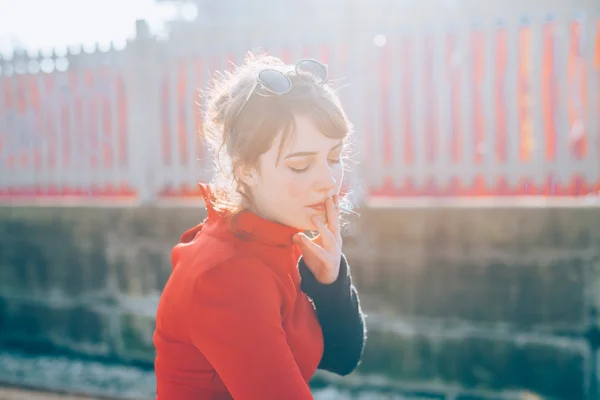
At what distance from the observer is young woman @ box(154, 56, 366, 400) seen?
1.06 metres

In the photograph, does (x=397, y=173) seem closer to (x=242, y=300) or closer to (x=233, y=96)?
(x=233, y=96)

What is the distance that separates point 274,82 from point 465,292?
103 inches

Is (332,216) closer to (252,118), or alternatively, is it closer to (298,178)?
(298,178)

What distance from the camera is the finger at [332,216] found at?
4.37ft

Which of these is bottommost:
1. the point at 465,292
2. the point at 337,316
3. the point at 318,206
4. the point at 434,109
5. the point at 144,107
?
the point at 465,292

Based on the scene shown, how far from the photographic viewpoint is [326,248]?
4.50 ft

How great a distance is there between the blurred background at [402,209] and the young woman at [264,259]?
2.23 meters

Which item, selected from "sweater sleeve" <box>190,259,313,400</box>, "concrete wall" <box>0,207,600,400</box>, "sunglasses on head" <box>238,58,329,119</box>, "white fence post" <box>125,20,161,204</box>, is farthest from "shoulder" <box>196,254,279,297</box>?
"white fence post" <box>125,20,161,204</box>

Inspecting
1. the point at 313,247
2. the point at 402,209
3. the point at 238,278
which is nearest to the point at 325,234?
the point at 313,247

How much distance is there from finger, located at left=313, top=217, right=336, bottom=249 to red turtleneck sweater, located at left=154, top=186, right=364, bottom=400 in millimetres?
54

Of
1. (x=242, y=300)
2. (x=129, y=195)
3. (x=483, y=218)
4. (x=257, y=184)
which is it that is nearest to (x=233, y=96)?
(x=257, y=184)

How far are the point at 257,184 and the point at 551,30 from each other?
2.95 metres

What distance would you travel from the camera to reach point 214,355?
108cm

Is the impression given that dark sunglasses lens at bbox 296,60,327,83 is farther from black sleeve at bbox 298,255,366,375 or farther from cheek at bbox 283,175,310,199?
black sleeve at bbox 298,255,366,375
